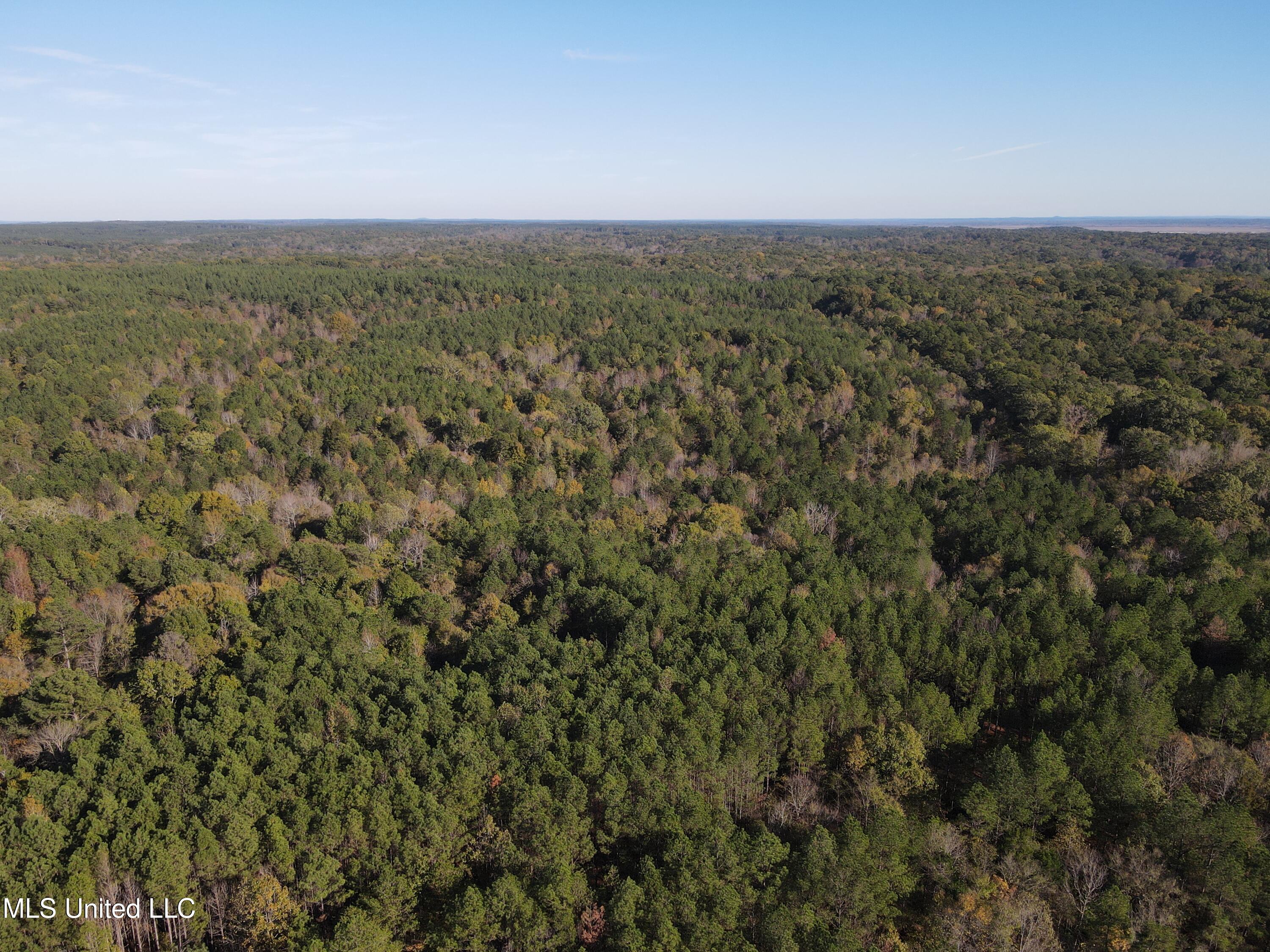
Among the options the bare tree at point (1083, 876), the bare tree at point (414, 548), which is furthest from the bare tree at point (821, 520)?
the bare tree at point (1083, 876)

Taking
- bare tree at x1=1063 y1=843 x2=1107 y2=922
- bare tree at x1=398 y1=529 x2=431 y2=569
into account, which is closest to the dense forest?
bare tree at x1=1063 y1=843 x2=1107 y2=922

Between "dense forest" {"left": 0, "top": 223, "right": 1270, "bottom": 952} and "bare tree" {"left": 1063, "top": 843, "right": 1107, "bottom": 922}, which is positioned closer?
"dense forest" {"left": 0, "top": 223, "right": 1270, "bottom": 952}

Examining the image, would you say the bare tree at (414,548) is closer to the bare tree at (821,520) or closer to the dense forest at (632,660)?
the dense forest at (632,660)

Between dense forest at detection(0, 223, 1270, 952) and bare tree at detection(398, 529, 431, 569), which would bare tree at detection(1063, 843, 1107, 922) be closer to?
dense forest at detection(0, 223, 1270, 952)

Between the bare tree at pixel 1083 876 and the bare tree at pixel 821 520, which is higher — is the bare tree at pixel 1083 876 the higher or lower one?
the lower one

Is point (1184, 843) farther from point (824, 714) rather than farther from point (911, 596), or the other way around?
point (911, 596)

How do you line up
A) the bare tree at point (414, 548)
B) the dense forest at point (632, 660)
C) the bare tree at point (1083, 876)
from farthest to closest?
the bare tree at point (414, 548) → the bare tree at point (1083, 876) → the dense forest at point (632, 660)

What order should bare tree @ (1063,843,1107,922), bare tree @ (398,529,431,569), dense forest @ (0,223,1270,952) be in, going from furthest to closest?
bare tree @ (398,529,431,569) < bare tree @ (1063,843,1107,922) < dense forest @ (0,223,1270,952)

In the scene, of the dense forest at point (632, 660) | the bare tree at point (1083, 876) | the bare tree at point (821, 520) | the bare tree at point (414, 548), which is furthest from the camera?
the bare tree at point (821, 520)
